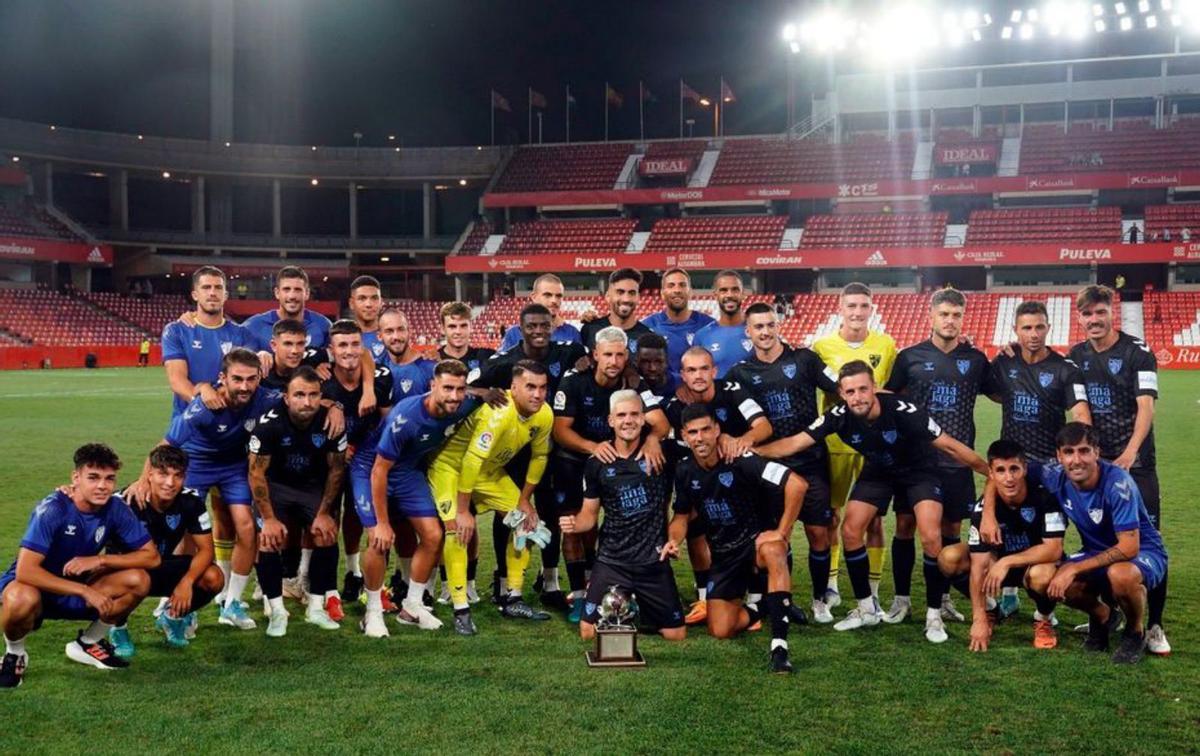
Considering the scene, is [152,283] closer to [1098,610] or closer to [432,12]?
[432,12]

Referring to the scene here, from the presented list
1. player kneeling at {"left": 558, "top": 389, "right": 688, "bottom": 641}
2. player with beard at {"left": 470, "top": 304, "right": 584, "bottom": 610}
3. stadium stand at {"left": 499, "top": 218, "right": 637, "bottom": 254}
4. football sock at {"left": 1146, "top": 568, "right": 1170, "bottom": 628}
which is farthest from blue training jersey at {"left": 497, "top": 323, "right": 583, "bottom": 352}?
stadium stand at {"left": 499, "top": 218, "right": 637, "bottom": 254}

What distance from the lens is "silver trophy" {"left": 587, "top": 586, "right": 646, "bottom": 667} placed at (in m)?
5.50

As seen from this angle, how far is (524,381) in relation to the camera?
21.2 ft

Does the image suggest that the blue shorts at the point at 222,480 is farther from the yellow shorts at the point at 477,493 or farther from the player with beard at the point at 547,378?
the player with beard at the point at 547,378

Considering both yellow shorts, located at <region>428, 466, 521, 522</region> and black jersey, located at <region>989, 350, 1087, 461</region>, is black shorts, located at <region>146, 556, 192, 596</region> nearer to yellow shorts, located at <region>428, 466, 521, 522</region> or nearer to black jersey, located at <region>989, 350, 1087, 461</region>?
yellow shorts, located at <region>428, 466, 521, 522</region>

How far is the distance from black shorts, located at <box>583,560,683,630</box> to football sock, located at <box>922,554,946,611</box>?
151 centimetres

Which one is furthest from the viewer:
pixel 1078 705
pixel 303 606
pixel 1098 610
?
pixel 303 606

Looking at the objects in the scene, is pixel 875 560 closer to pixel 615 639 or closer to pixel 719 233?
pixel 615 639

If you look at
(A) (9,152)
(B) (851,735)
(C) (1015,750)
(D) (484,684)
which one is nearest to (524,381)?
(D) (484,684)

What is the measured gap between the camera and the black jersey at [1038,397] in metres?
6.56

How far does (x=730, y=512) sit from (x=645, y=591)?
71 cm

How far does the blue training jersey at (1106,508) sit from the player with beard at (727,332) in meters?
2.33

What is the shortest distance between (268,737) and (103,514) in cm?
175

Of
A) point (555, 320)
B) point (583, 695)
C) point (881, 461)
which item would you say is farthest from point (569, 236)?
point (583, 695)
